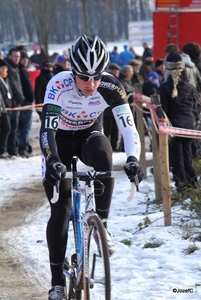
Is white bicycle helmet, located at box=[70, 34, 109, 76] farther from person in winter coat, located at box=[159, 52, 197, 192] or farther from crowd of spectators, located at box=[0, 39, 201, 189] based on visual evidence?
person in winter coat, located at box=[159, 52, 197, 192]

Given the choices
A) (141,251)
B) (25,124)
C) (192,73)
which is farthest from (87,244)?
(25,124)

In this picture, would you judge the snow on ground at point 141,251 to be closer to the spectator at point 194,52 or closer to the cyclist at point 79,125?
the cyclist at point 79,125

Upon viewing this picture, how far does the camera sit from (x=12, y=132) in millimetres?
13148

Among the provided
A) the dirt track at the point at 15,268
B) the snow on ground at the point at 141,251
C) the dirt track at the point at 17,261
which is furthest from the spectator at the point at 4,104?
the dirt track at the point at 15,268

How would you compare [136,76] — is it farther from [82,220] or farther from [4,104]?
[82,220]

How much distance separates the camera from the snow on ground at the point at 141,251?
548cm

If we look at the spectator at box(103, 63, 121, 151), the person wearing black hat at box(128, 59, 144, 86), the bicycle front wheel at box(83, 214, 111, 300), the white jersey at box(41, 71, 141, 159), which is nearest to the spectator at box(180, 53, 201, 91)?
the spectator at box(103, 63, 121, 151)

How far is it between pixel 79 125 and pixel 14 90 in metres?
7.91

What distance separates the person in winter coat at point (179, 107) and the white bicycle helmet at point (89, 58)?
12.2ft

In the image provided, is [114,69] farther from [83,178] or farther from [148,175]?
[83,178]

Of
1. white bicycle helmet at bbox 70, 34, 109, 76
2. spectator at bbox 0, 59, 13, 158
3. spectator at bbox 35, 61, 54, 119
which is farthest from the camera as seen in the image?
spectator at bbox 35, 61, 54, 119

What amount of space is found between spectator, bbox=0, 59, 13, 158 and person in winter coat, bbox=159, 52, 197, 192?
4525mm

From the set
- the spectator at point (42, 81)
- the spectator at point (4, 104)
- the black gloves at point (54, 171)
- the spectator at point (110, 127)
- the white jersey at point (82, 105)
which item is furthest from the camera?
the spectator at point (42, 81)

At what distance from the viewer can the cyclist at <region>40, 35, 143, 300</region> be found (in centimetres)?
474
